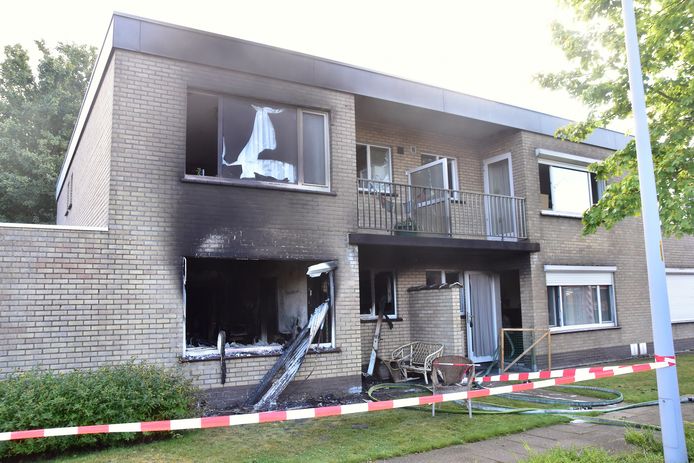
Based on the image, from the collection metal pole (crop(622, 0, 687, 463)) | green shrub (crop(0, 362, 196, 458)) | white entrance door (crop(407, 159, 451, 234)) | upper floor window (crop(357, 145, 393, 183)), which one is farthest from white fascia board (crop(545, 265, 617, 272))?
green shrub (crop(0, 362, 196, 458))

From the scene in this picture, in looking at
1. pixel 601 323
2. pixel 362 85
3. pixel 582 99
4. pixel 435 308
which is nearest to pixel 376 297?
pixel 435 308

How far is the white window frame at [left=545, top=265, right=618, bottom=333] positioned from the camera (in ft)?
43.2

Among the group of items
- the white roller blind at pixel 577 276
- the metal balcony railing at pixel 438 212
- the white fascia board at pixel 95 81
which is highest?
the white fascia board at pixel 95 81

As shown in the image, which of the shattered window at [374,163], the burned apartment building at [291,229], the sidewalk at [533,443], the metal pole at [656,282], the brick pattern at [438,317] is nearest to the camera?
the metal pole at [656,282]

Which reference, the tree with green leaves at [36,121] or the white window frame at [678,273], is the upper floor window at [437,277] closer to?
the white window frame at [678,273]

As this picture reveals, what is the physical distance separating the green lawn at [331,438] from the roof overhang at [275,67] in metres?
5.60

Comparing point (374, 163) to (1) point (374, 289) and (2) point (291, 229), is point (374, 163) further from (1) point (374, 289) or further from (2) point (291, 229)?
(2) point (291, 229)

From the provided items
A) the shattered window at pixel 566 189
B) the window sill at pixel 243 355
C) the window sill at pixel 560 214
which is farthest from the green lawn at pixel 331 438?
the shattered window at pixel 566 189

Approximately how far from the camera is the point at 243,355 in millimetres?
8523

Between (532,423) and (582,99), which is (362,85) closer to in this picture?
(582,99)

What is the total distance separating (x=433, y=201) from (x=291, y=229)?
388cm

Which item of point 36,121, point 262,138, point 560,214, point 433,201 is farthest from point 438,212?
point 36,121

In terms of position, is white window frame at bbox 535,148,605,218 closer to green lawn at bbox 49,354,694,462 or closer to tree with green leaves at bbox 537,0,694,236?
tree with green leaves at bbox 537,0,694,236

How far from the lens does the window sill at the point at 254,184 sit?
8469mm
